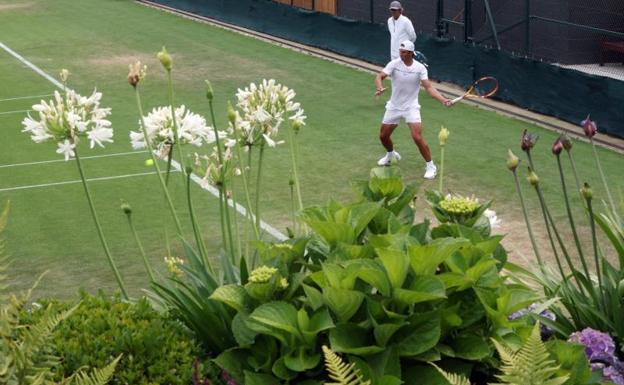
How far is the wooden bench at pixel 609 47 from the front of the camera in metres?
28.6

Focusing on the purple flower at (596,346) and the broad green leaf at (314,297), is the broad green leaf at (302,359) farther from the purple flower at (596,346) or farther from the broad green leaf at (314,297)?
the purple flower at (596,346)

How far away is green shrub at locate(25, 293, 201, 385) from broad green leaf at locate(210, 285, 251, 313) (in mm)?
281

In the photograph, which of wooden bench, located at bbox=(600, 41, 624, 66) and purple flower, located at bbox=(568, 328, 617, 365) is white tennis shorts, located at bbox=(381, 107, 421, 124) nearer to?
wooden bench, located at bbox=(600, 41, 624, 66)

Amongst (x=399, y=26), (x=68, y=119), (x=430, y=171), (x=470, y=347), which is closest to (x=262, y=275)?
(x=470, y=347)

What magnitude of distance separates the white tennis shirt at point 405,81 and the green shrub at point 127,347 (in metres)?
13.6

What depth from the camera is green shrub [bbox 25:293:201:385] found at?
5.20 metres

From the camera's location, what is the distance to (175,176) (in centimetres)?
1970

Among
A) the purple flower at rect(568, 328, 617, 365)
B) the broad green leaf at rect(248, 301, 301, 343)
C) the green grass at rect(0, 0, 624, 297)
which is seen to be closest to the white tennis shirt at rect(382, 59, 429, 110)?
the green grass at rect(0, 0, 624, 297)

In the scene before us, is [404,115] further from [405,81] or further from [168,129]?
[168,129]

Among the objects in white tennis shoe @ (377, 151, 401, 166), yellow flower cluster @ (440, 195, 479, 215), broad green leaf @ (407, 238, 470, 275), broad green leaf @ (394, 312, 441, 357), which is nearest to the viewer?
broad green leaf @ (394, 312, 441, 357)

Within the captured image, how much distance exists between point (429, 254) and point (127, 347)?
1.40 meters

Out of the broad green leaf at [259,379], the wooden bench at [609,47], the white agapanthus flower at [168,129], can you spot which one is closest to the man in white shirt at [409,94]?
the wooden bench at [609,47]

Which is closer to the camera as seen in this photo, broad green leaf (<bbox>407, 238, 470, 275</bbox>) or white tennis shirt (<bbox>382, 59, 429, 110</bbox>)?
broad green leaf (<bbox>407, 238, 470, 275</bbox>)

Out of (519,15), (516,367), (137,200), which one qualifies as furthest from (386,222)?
(519,15)
